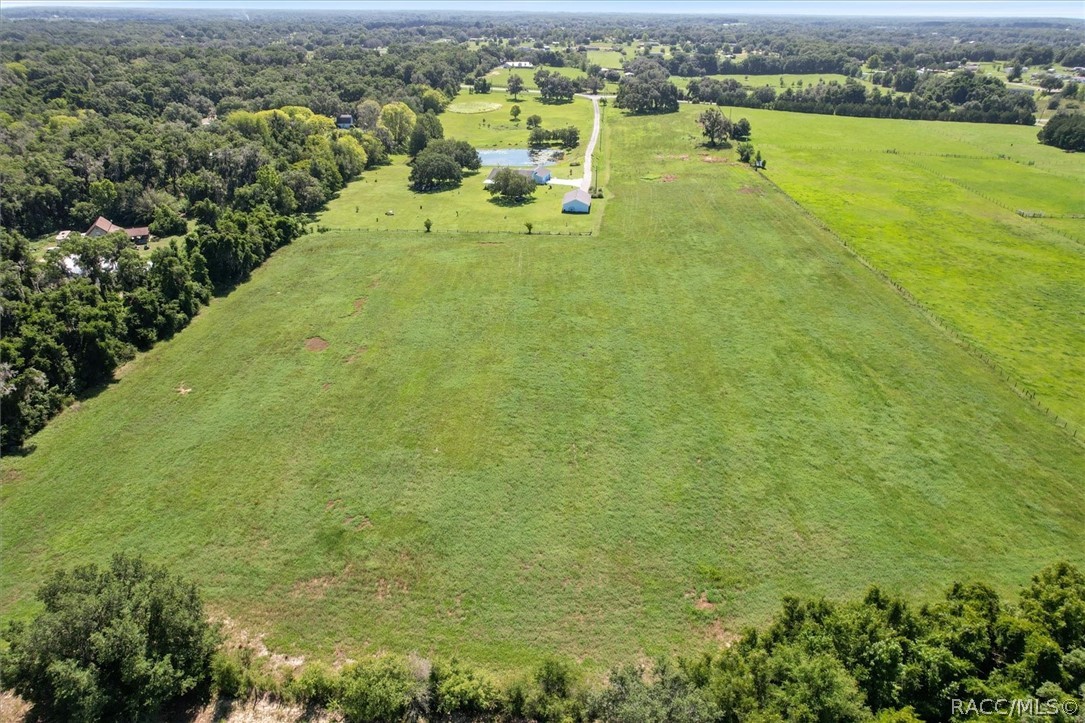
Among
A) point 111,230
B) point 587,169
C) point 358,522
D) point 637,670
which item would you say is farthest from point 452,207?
point 637,670

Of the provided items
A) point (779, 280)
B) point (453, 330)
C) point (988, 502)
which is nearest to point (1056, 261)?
point (779, 280)

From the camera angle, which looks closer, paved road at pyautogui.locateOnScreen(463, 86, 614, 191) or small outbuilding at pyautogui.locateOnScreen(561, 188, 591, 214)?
Result: small outbuilding at pyautogui.locateOnScreen(561, 188, 591, 214)

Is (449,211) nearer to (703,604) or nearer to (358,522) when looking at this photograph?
Result: (358,522)

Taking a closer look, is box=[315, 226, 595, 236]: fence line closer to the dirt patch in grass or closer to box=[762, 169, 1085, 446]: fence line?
box=[762, 169, 1085, 446]: fence line

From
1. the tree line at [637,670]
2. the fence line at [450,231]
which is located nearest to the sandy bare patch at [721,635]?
the tree line at [637,670]

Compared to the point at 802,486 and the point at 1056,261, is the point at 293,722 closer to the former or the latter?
the point at 802,486

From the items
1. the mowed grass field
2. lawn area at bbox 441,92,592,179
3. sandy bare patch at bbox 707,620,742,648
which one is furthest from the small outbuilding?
sandy bare patch at bbox 707,620,742,648
